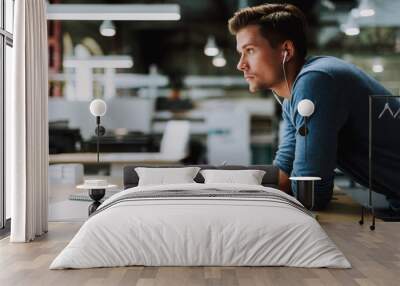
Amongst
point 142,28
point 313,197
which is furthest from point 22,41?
point 313,197

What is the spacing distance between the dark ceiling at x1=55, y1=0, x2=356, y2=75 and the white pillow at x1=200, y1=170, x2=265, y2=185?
1.26m

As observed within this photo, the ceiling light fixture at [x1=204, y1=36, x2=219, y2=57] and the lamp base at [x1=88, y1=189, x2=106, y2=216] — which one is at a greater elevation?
the ceiling light fixture at [x1=204, y1=36, x2=219, y2=57]

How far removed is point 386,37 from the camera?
6.54 m

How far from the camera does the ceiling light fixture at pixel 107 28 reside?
6625 millimetres

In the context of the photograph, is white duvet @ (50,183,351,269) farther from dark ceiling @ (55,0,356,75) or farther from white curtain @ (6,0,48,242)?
dark ceiling @ (55,0,356,75)

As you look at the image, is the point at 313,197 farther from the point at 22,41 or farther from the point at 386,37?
the point at 22,41

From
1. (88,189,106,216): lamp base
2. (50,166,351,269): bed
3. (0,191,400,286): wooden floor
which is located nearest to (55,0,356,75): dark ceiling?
(88,189,106,216): lamp base

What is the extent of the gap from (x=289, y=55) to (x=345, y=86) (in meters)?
0.71

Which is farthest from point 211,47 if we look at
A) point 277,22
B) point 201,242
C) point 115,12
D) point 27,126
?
point 201,242

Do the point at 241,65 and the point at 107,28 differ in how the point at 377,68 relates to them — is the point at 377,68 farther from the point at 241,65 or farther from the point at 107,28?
the point at 107,28

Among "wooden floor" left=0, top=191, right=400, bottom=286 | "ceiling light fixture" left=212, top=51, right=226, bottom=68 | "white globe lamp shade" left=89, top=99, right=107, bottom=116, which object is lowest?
"wooden floor" left=0, top=191, right=400, bottom=286

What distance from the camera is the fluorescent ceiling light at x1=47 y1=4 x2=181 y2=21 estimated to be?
6.64 meters

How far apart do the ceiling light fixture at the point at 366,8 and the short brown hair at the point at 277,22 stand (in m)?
0.66

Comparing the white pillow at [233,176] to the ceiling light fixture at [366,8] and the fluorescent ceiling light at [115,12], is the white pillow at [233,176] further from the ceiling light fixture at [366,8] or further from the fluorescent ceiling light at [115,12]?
the ceiling light fixture at [366,8]
